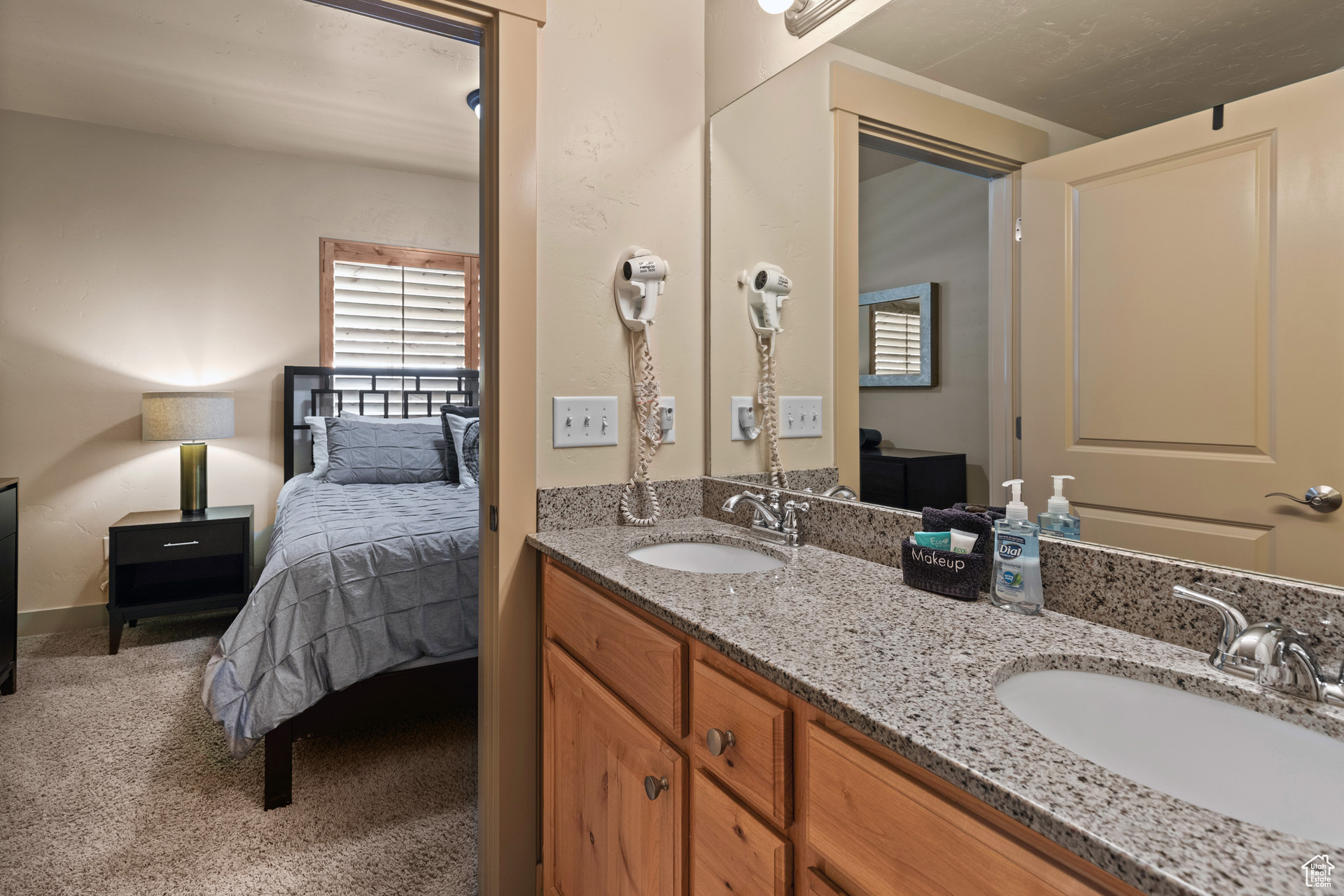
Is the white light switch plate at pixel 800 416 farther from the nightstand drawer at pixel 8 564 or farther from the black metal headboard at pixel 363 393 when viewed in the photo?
the nightstand drawer at pixel 8 564

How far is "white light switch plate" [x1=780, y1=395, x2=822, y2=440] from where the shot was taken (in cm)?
151

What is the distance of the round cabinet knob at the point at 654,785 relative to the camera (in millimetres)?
941

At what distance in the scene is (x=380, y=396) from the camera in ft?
13.8

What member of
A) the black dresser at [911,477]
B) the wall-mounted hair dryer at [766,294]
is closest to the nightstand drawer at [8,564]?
the wall-mounted hair dryer at [766,294]

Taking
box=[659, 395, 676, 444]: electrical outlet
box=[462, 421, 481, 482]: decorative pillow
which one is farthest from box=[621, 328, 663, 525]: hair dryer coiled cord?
box=[462, 421, 481, 482]: decorative pillow

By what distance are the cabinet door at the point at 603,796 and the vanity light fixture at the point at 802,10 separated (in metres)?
1.38

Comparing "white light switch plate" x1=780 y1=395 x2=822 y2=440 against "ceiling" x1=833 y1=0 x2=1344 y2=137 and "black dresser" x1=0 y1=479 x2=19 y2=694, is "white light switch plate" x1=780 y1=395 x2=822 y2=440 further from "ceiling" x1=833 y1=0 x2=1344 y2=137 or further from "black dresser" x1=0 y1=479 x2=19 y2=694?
"black dresser" x1=0 y1=479 x2=19 y2=694

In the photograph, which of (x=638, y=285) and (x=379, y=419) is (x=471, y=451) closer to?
(x=379, y=419)

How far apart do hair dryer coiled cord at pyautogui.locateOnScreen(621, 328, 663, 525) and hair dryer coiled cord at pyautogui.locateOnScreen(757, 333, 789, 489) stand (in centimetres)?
25

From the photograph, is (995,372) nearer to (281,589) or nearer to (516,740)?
A: (516,740)

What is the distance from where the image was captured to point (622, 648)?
1.07m

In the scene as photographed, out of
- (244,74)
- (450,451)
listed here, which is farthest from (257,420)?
(244,74)

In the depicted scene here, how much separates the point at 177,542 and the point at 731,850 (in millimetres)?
3452

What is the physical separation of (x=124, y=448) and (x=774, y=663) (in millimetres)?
4153
